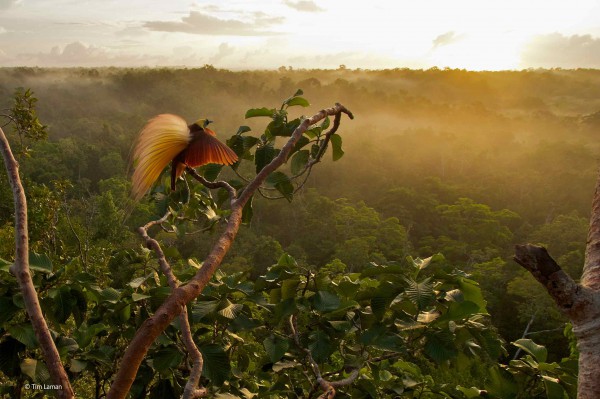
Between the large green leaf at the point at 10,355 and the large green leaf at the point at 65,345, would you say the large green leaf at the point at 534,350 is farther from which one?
the large green leaf at the point at 10,355

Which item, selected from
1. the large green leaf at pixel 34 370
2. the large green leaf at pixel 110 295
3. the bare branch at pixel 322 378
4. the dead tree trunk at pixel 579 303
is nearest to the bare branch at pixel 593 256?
the dead tree trunk at pixel 579 303

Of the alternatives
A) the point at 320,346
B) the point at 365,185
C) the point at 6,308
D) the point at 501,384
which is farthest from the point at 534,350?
the point at 365,185

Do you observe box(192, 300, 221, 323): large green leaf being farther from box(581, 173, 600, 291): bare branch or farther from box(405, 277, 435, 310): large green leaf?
box(581, 173, 600, 291): bare branch

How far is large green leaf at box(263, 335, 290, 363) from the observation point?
130 centimetres

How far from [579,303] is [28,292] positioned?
30.6 inches

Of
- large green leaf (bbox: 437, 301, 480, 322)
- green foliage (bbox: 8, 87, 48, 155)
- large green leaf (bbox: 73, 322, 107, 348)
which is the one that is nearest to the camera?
large green leaf (bbox: 437, 301, 480, 322)

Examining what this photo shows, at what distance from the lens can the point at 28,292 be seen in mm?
703

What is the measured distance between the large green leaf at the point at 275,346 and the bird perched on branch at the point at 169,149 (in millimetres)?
535

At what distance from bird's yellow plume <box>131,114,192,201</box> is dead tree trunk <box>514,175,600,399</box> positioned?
0.62 meters

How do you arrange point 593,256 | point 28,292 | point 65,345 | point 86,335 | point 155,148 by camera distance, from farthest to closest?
point 86,335
point 65,345
point 155,148
point 593,256
point 28,292

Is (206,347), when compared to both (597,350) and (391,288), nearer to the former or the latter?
(391,288)

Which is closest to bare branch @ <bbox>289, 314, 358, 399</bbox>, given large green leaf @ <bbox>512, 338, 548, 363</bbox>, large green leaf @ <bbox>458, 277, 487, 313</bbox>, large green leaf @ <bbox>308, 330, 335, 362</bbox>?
large green leaf @ <bbox>308, 330, 335, 362</bbox>

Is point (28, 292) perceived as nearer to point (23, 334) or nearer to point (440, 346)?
point (23, 334)

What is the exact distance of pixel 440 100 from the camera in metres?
68.5
